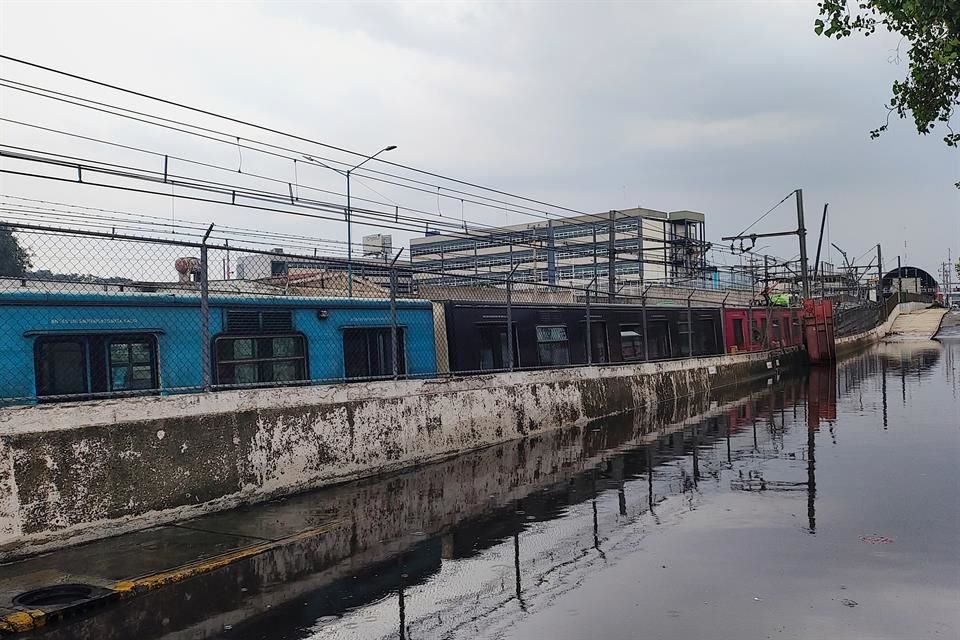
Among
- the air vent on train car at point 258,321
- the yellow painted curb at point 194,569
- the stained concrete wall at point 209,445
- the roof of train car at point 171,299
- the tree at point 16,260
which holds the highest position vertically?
the tree at point 16,260

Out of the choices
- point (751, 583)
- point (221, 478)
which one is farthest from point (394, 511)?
point (751, 583)

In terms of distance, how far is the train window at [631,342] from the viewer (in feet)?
71.3

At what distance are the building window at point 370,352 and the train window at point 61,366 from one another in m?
4.41

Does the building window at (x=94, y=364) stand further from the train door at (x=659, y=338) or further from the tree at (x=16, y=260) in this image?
the train door at (x=659, y=338)

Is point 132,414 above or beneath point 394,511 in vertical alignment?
above

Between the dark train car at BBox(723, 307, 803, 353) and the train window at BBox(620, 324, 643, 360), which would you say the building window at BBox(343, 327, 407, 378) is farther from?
the dark train car at BBox(723, 307, 803, 353)

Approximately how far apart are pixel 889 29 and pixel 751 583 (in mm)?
11514

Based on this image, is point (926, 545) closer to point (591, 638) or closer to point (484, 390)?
point (591, 638)

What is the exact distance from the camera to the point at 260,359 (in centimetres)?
1195

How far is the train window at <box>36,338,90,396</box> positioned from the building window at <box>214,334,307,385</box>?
184cm

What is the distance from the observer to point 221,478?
9.15 m

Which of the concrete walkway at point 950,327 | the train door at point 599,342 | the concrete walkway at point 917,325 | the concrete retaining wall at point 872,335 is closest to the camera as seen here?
the train door at point 599,342

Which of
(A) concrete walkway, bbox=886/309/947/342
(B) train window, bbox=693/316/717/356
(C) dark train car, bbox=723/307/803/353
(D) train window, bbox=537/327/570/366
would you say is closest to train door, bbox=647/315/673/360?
(B) train window, bbox=693/316/717/356

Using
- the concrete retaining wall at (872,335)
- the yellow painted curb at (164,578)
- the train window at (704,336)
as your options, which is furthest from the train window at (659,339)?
the concrete retaining wall at (872,335)
